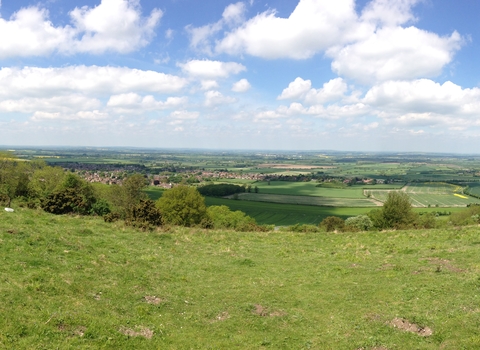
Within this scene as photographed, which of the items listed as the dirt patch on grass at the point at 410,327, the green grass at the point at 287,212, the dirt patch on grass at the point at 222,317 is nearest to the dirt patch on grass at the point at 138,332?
the dirt patch on grass at the point at 222,317

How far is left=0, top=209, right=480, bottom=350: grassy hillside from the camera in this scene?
9.87 metres

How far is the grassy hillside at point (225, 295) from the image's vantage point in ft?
32.4

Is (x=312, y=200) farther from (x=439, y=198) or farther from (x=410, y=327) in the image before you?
(x=410, y=327)

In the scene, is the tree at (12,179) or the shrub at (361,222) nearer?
the tree at (12,179)

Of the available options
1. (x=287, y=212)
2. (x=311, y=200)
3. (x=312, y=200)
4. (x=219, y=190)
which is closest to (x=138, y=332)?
(x=287, y=212)

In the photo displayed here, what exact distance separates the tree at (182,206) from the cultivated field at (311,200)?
53871 millimetres

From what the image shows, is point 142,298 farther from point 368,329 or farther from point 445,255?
point 445,255

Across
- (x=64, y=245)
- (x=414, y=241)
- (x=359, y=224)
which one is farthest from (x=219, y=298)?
(x=359, y=224)

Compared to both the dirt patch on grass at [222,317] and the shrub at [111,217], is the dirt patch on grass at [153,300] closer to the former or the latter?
the dirt patch on grass at [222,317]

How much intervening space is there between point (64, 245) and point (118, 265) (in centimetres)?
325

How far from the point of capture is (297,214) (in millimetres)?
83375

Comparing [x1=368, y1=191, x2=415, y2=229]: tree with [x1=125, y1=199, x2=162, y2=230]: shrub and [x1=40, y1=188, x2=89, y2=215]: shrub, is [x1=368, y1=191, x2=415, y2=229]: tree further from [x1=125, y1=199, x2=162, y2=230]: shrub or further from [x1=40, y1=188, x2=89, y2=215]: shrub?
[x1=40, y1=188, x2=89, y2=215]: shrub

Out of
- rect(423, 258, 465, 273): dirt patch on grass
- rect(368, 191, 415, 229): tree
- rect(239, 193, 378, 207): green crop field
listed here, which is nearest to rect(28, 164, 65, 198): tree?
rect(368, 191, 415, 229): tree

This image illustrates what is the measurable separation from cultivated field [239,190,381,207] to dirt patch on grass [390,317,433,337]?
287ft
